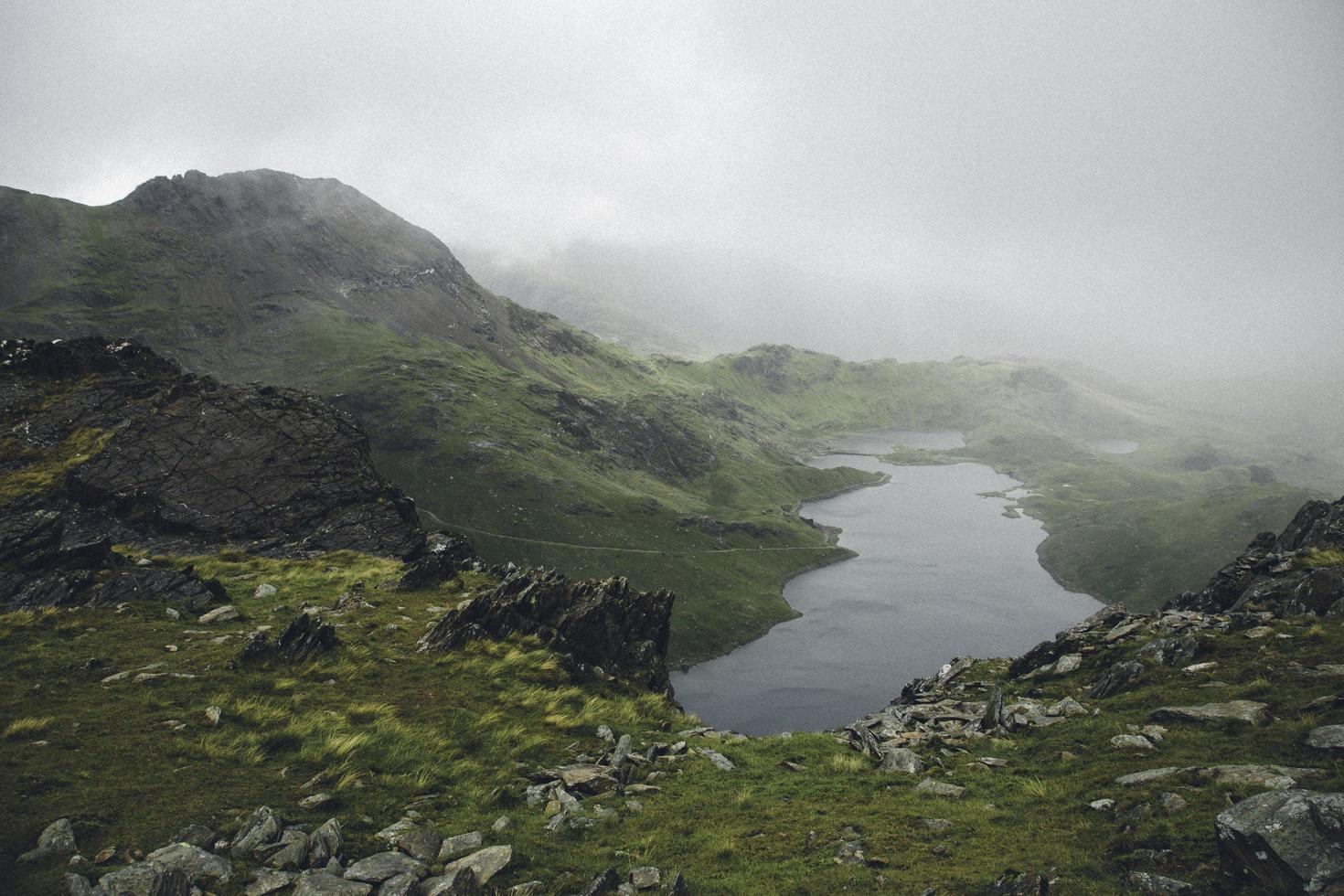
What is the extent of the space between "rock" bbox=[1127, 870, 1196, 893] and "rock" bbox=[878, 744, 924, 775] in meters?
9.73

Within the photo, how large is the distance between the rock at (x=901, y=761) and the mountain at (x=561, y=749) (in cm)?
22

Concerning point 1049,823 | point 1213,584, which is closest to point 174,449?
point 1049,823

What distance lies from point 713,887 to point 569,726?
11409mm

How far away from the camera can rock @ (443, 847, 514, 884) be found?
1275cm

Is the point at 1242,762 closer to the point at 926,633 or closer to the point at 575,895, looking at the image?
the point at 575,895

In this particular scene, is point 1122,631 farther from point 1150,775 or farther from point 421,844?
point 421,844

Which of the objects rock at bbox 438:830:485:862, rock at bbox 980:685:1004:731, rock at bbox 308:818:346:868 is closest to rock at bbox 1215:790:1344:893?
rock at bbox 980:685:1004:731

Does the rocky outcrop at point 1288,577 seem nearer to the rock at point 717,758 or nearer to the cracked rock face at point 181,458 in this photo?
the rock at point 717,758

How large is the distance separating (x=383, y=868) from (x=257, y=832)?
305 centimetres

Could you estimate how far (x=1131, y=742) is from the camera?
749 inches

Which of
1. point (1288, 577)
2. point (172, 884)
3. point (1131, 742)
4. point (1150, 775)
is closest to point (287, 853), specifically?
point (172, 884)

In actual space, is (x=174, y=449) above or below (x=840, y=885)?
above

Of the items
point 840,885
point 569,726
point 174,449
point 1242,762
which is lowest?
point 569,726

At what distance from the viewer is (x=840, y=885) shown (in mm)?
13359
